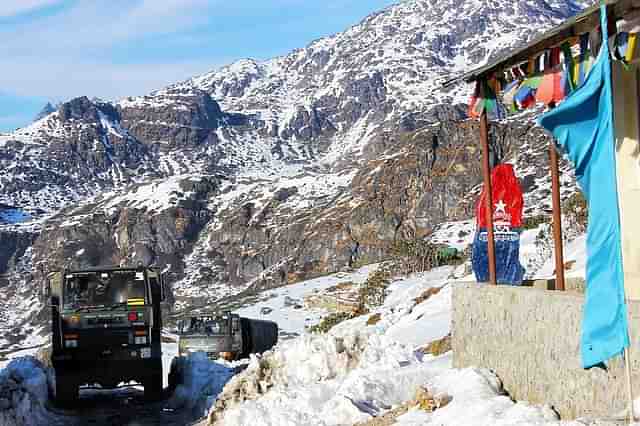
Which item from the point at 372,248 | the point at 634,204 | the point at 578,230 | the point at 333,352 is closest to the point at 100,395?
the point at 333,352

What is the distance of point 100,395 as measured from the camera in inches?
807

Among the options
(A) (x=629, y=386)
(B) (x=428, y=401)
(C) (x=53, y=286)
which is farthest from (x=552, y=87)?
(C) (x=53, y=286)

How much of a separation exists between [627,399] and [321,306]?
79.7m

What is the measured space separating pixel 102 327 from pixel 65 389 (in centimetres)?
149

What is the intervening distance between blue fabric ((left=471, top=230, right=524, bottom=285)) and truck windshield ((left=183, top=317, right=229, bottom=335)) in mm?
21103

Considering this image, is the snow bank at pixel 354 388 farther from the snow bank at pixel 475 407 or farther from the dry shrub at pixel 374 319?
the dry shrub at pixel 374 319

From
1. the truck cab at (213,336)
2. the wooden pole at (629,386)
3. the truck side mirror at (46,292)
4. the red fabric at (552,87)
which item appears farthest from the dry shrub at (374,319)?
the wooden pole at (629,386)

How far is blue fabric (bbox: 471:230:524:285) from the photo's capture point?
1267cm

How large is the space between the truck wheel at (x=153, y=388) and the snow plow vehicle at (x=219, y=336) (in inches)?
488

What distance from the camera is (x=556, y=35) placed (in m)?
8.59

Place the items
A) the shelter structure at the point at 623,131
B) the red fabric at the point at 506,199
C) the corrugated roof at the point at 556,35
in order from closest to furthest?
the corrugated roof at the point at 556,35 → the shelter structure at the point at 623,131 → the red fabric at the point at 506,199


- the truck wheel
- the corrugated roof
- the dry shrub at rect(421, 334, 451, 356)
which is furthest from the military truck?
the corrugated roof

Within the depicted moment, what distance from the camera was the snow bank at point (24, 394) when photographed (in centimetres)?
1577

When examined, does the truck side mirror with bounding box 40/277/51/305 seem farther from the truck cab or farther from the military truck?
the truck cab
